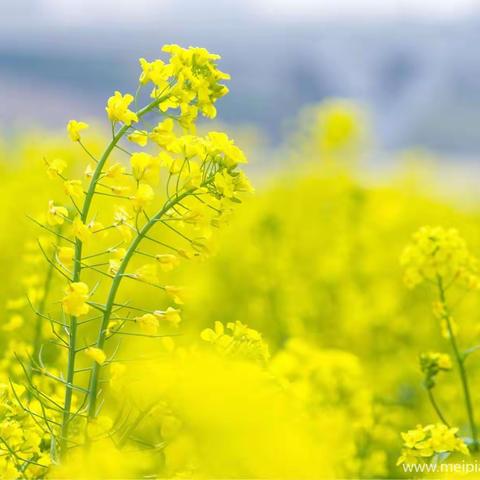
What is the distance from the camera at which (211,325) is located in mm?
6230

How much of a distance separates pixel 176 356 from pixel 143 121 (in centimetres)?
50

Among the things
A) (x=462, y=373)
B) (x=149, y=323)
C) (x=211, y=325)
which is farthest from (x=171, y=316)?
(x=211, y=325)

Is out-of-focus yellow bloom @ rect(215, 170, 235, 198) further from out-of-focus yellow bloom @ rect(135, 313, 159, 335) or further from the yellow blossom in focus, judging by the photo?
out-of-focus yellow bloom @ rect(135, 313, 159, 335)

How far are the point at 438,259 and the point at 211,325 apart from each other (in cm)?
326

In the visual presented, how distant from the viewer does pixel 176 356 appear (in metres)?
2.20

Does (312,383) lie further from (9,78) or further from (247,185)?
(9,78)

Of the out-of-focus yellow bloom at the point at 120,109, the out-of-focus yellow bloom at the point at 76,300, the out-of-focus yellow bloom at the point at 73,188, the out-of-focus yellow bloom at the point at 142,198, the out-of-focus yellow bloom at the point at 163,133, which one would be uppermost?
the out-of-focus yellow bloom at the point at 120,109

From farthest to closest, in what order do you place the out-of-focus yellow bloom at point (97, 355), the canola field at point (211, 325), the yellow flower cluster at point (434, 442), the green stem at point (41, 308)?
the green stem at point (41, 308), the yellow flower cluster at point (434, 442), the out-of-focus yellow bloom at point (97, 355), the canola field at point (211, 325)

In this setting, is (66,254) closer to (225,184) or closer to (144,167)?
(144,167)

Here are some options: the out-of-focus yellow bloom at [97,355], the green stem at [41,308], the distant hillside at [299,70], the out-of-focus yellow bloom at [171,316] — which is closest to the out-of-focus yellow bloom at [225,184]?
the out-of-focus yellow bloom at [171,316]

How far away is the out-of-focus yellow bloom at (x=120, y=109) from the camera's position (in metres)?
2.19

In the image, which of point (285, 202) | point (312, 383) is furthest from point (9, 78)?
point (312, 383)

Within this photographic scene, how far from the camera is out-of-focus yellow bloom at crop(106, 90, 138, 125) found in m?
2.19

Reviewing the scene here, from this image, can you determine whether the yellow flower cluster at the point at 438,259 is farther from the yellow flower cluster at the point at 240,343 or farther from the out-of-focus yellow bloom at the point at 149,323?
the out-of-focus yellow bloom at the point at 149,323
